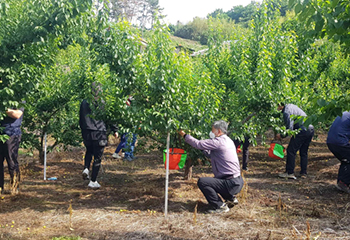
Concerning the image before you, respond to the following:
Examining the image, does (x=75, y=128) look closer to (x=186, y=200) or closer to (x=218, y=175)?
(x=186, y=200)

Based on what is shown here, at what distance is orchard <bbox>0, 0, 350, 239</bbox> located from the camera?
400cm

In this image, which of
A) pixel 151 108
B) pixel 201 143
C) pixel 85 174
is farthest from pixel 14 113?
pixel 201 143

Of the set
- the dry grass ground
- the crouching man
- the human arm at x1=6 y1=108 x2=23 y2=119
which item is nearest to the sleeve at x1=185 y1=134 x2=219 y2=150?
the crouching man

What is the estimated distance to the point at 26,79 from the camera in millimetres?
4125

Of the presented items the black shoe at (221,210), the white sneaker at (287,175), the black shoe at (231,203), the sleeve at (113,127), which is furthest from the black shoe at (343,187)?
the sleeve at (113,127)

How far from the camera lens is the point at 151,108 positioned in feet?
A: 16.5

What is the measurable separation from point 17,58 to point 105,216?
Result: 2508mm

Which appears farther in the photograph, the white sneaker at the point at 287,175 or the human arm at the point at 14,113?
the white sneaker at the point at 287,175

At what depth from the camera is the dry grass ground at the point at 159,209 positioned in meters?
4.18

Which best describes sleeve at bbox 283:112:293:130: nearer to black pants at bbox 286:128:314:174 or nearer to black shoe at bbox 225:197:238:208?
black pants at bbox 286:128:314:174

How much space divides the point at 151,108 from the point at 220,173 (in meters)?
1.47

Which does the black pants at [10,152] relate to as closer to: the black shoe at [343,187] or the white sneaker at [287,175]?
the white sneaker at [287,175]

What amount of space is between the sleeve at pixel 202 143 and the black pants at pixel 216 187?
491 millimetres

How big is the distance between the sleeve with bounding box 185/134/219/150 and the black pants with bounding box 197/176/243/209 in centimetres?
49
